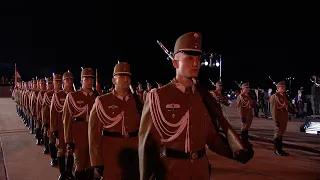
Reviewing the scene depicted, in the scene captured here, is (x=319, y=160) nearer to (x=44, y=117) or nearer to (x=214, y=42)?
(x=44, y=117)

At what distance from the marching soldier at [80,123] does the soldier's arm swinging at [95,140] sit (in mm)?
1260

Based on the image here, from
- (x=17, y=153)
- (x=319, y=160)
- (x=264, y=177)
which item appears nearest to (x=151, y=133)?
(x=264, y=177)

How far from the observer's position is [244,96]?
39.8 feet

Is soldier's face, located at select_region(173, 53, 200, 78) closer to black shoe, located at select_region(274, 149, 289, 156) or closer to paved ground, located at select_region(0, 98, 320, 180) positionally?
paved ground, located at select_region(0, 98, 320, 180)

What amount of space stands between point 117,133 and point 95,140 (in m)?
0.34

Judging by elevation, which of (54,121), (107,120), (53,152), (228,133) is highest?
(228,133)

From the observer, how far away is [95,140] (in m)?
5.07

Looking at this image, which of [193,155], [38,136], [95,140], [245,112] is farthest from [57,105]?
[245,112]

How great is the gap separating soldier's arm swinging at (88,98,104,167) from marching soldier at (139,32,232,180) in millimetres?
1767

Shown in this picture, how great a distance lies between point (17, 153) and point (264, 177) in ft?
23.2

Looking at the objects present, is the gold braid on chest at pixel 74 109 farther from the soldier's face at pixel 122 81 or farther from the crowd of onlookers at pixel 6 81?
the crowd of onlookers at pixel 6 81

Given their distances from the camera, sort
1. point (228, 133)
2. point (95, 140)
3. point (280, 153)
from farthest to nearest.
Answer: point (280, 153) < point (95, 140) < point (228, 133)

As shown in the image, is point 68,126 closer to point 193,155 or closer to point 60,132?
point 60,132

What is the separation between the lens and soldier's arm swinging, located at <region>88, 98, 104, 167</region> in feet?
16.2
